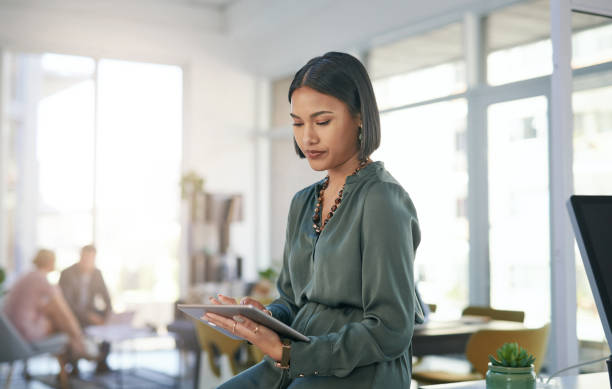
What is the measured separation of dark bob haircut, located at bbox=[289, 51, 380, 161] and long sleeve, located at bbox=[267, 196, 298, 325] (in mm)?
294

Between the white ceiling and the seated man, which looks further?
the seated man

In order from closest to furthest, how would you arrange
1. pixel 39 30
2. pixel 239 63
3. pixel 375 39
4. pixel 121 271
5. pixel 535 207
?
pixel 535 207 < pixel 375 39 < pixel 39 30 < pixel 121 271 < pixel 239 63

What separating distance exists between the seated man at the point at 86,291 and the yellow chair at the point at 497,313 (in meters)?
4.13

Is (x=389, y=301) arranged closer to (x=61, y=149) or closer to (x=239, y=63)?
(x=61, y=149)

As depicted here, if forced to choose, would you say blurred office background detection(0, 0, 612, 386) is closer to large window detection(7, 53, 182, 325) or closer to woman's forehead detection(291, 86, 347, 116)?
large window detection(7, 53, 182, 325)

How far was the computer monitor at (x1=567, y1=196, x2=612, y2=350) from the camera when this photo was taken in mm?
1390

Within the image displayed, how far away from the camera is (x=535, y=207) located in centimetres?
646

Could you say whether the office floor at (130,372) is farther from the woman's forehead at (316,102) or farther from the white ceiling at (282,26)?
the woman's forehead at (316,102)

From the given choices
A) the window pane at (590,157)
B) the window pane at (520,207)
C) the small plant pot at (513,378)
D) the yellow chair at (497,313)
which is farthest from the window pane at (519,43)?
the small plant pot at (513,378)

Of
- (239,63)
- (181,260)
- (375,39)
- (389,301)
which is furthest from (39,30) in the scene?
(389,301)

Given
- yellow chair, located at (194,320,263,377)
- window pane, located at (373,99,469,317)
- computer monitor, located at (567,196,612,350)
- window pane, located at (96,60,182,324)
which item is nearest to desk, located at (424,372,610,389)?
computer monitor, located at (567,196,612,350)

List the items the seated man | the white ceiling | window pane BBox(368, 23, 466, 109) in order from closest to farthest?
the white ceiling, window pane BBox(368, 23, 466, 109), the seated man

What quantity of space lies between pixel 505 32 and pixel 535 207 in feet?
5.59

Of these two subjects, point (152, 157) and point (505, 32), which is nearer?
point (505, 32)
